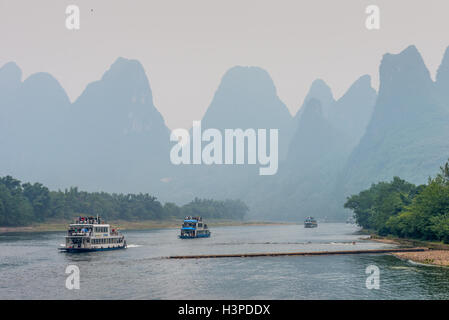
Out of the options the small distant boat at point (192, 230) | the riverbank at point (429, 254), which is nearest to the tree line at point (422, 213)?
the riverbank at point (429, 254)

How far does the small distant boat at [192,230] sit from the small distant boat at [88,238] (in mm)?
39919

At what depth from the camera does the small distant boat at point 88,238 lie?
9662cm

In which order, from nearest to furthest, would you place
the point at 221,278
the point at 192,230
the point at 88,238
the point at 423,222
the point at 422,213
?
the point at 221,278 < the point at 88,238 < the point at 423,222 < the point at 422,213 < the point at 192,230

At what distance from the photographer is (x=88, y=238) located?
9750 centimetres

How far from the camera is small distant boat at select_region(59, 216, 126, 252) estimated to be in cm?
9662

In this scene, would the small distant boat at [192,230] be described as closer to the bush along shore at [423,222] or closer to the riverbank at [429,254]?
the bush along shore at [423,222]

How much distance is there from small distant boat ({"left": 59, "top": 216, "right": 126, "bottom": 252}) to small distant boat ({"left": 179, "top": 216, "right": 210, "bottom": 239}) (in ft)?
131

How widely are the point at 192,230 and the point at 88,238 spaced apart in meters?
49.5

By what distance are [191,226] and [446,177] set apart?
238 ft

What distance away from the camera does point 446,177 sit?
110 m

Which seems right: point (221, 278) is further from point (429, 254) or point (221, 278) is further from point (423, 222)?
point (423, 222)

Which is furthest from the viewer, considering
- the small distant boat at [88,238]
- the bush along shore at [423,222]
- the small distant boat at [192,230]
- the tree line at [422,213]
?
the small distant boat at [192,230]

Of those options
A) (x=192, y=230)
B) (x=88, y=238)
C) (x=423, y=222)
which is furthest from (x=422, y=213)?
(x=88, y=238)
